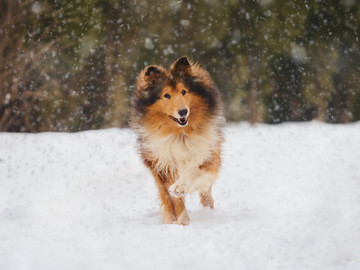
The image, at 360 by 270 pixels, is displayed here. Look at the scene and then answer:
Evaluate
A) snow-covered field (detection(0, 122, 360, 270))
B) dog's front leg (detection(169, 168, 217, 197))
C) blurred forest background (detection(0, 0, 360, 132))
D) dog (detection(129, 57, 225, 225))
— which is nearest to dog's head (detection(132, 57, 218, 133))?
dog (detection(129, 57, 225, 225))

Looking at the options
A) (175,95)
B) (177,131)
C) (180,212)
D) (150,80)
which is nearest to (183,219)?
(180,212)

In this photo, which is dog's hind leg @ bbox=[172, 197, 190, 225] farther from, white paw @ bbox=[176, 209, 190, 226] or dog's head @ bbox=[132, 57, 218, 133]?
dog's head @ bbox=[132, 57, 218, 133]

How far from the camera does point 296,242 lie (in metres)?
3.90

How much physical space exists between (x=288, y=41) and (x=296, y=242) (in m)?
7.12

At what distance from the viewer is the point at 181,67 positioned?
5.03 metres

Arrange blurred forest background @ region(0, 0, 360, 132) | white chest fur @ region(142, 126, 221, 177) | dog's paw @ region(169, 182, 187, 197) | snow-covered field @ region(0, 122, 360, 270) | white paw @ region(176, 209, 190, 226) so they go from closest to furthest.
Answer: snow-covered field @ region(0, 122, 360, 270)
dog's paw @ region(169, 182, 187, 197)
white paw @ region(176, 209, 190, 226)
white chest fur @ region(142, 126, 221, 177)
blurred forest background @ region(0, 0, 360, 132)

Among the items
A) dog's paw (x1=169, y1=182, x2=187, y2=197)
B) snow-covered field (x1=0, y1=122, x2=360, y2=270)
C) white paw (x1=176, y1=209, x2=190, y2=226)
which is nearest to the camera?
snow-covered field (x1=0, y1=122, x2=360, y2=270)

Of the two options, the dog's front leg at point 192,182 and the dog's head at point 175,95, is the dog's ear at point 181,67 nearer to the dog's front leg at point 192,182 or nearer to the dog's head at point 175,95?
the dog's head at point 175,95

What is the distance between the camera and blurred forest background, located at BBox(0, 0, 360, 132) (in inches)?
397

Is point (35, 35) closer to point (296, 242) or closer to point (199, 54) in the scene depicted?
point (199, 54)

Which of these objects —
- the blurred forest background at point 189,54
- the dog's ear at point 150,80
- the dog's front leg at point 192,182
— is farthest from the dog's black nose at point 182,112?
the blurred forest background at point 189,54

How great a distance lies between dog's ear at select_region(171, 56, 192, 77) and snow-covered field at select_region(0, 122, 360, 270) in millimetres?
1595

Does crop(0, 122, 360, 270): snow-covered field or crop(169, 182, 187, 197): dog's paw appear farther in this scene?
crop(169, 182, 187, 197): dog's paw

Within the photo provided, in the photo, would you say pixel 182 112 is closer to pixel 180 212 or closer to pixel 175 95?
pixel 175 95
